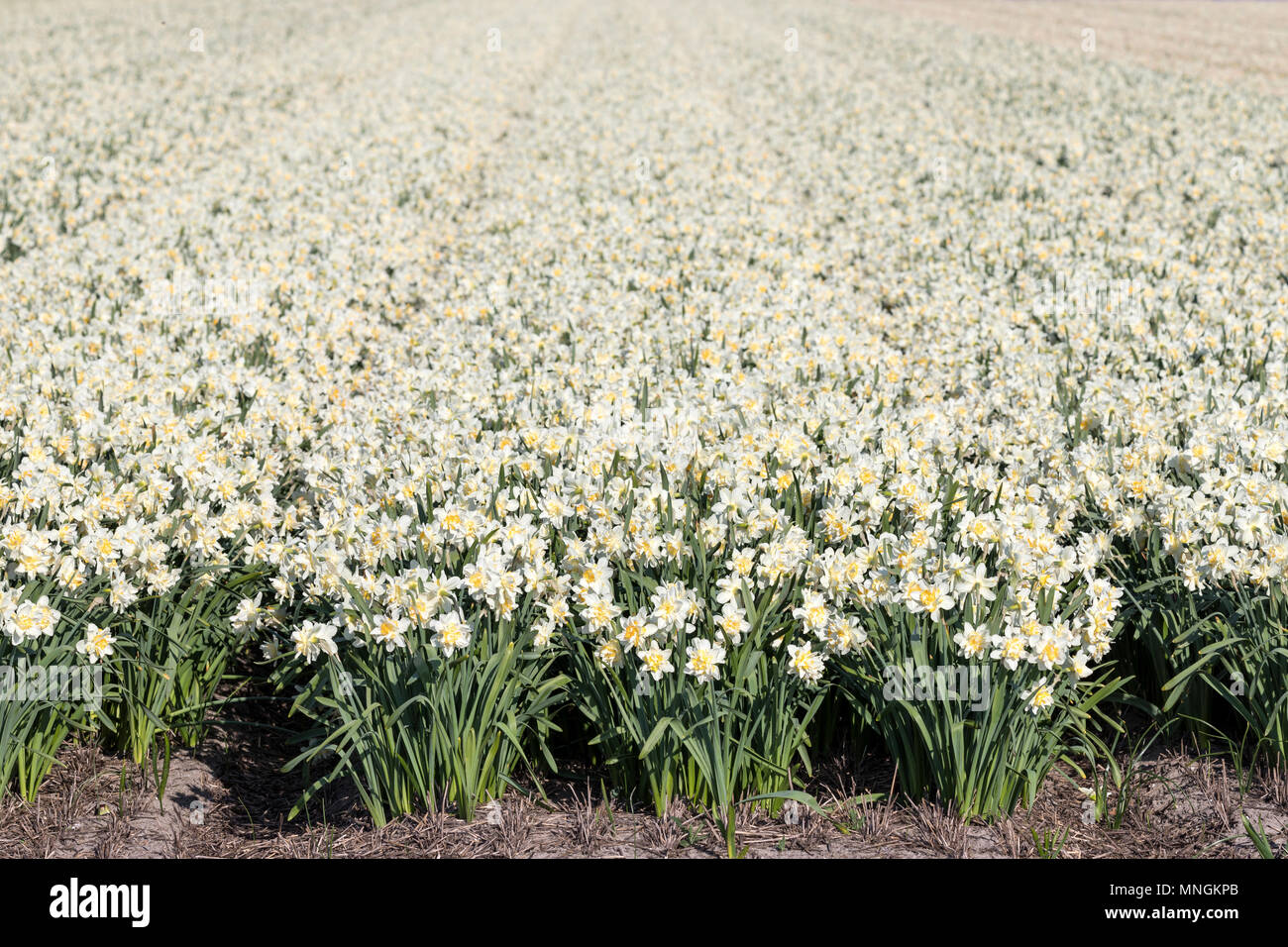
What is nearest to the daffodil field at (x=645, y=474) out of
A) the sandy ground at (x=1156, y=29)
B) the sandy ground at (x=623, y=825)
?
the sandy ground at (x=623, y=825)

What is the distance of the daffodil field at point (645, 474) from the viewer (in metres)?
4.03

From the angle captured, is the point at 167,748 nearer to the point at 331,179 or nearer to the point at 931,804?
the point at 931,804

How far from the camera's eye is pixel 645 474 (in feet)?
16.3

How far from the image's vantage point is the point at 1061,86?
22391 millimetres

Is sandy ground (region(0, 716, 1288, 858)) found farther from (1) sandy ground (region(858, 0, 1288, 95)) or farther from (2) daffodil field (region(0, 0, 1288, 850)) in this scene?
(1) sandy ground (region(858, 0, 1288, 95))

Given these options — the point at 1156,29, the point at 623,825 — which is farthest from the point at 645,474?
the point at 1156,29

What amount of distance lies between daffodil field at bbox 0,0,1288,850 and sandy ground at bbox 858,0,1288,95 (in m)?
16.6

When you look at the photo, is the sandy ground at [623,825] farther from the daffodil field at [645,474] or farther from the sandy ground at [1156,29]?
the sandy ground at [1156,29]

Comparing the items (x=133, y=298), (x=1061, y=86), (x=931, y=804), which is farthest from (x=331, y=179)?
(x=1061, y=86)

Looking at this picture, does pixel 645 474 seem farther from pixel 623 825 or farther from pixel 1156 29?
pixel 1156 29

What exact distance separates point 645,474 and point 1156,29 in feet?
138

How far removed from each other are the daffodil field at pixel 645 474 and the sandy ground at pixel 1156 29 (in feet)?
54.6
